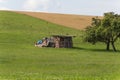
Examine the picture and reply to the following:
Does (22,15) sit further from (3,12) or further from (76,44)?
(76,44)

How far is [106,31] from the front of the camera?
7875cm

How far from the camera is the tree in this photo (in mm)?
79312

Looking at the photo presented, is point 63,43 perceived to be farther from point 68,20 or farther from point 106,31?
point 68,20

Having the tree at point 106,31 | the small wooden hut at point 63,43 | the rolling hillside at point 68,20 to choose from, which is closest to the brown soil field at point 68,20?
the rolling hillside at point 68,20

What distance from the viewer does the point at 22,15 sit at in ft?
391

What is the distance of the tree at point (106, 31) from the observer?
79.3 metres

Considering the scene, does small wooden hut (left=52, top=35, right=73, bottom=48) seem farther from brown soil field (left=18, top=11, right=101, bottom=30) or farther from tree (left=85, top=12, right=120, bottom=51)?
brown soil field (left=18, top=11, right=101, bottom=30)

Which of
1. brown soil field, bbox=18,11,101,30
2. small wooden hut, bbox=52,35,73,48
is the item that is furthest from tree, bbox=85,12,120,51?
brown soil field, bbox=18,11,101,30

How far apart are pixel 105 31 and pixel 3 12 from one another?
5041cm

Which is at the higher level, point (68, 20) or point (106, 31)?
point (68, 20)

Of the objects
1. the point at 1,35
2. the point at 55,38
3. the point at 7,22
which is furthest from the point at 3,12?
the point at 55,38

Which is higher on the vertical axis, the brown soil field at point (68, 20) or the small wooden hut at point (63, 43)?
the brown soil field at point (68, 20)

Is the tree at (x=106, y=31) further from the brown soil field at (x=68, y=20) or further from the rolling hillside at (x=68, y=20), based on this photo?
the rolling hillside at (x=68, y=20)

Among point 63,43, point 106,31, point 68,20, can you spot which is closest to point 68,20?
point 68,20
